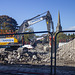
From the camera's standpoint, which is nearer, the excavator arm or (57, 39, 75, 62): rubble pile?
(57, 39, 75, 62): rubble pile

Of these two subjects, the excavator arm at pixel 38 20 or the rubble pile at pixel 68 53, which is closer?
the rubble pile at pixel 68 53

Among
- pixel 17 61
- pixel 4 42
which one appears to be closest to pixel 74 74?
pixel 17 61

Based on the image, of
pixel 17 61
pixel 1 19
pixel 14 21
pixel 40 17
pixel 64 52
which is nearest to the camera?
pixel 17 61

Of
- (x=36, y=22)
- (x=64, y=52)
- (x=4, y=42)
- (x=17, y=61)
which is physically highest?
(x=36, y=22)

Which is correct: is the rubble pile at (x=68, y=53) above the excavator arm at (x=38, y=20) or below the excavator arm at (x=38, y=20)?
below

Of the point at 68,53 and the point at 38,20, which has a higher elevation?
the point at 38,20

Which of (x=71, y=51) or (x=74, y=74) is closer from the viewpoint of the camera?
(x=74, y=74)

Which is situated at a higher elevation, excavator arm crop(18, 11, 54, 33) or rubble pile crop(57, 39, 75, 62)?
excavator arm crop(18, 11, 54, 33)

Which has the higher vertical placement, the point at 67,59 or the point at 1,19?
the point at 1,19

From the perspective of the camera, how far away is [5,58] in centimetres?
910

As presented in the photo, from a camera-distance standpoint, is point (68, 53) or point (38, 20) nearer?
point (68, 53)

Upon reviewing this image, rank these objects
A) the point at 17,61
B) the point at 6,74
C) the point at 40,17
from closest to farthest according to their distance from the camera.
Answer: the point at 6,74, the point at 17,61, the point at 40,17

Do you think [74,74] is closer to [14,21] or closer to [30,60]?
[30,60]

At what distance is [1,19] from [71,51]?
45556 millimetres
